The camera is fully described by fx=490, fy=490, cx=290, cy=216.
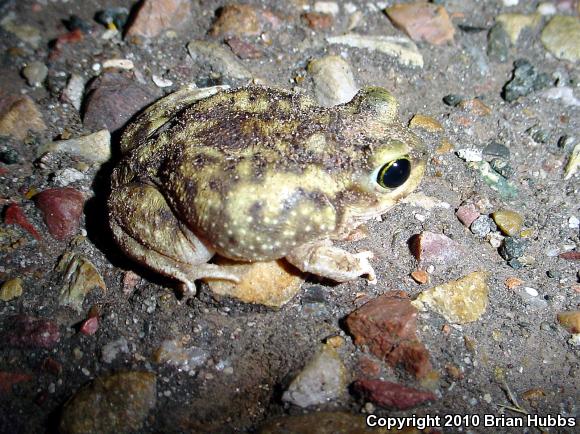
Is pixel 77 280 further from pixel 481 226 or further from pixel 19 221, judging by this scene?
pixel 481 226

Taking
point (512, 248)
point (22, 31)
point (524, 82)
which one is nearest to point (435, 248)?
point (512, 248)

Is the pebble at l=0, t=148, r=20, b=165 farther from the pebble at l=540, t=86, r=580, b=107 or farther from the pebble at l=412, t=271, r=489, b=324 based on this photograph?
the pebble at l=540, t=86, r=580, b=107

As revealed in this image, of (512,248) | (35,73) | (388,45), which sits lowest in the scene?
(35,73)

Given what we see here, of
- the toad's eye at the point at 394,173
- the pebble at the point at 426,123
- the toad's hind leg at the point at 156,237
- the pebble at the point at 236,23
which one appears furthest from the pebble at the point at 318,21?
the toad's hind leg at the point at 156,237

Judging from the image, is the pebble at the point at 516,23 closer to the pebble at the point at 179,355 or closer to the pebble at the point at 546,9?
the pebble at the point at 546,9

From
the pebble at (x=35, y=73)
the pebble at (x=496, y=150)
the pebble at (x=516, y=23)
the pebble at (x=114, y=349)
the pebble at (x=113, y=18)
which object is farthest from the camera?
the pebble at (x=516, y=23)

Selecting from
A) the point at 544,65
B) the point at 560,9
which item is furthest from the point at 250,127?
the point at 560,9

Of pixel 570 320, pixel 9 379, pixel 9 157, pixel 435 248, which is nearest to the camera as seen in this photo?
pixel 9 379
